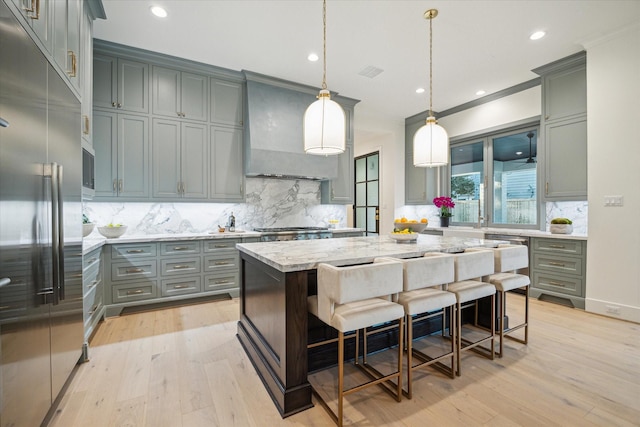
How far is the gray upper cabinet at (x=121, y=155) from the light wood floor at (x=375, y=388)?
1.69m

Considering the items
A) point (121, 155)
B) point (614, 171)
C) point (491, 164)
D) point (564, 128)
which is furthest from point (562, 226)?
point (121, 155)

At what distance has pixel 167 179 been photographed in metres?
3.79

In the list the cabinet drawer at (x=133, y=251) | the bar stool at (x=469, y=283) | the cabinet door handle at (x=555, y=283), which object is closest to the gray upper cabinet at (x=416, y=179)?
the cabinet door handle at (x=555, y=283)

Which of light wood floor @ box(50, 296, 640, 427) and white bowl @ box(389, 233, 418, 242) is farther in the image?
white bowl @ box(389, 233, 418, 242)

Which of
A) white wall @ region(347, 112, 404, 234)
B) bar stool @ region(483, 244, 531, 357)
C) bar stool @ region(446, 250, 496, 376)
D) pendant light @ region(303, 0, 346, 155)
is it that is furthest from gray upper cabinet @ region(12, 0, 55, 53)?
white wall @ region(347, 112, 404, 234)

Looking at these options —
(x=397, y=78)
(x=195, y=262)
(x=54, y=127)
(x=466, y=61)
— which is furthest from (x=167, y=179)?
(x=466, y=61)

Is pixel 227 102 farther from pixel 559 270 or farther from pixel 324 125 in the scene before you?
pixel 559 270

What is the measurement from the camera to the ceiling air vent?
4059 millimetres

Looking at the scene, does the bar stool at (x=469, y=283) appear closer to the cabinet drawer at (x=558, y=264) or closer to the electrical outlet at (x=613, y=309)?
the electrical outlet at (x=613, y=309)

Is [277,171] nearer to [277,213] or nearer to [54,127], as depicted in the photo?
[277,213]

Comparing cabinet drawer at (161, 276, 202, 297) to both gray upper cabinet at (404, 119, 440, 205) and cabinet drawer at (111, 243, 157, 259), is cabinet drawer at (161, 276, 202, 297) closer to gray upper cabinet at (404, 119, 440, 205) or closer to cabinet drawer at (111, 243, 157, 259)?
cabinet drawer at (111, 243, 157, 259)

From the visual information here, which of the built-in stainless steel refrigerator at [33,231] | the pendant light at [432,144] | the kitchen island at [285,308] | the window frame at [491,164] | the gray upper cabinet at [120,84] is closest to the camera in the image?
the built-in stainless steel refrigerator at [33,231]

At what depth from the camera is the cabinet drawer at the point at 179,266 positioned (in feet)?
11.4

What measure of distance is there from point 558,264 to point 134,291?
5.16 m
